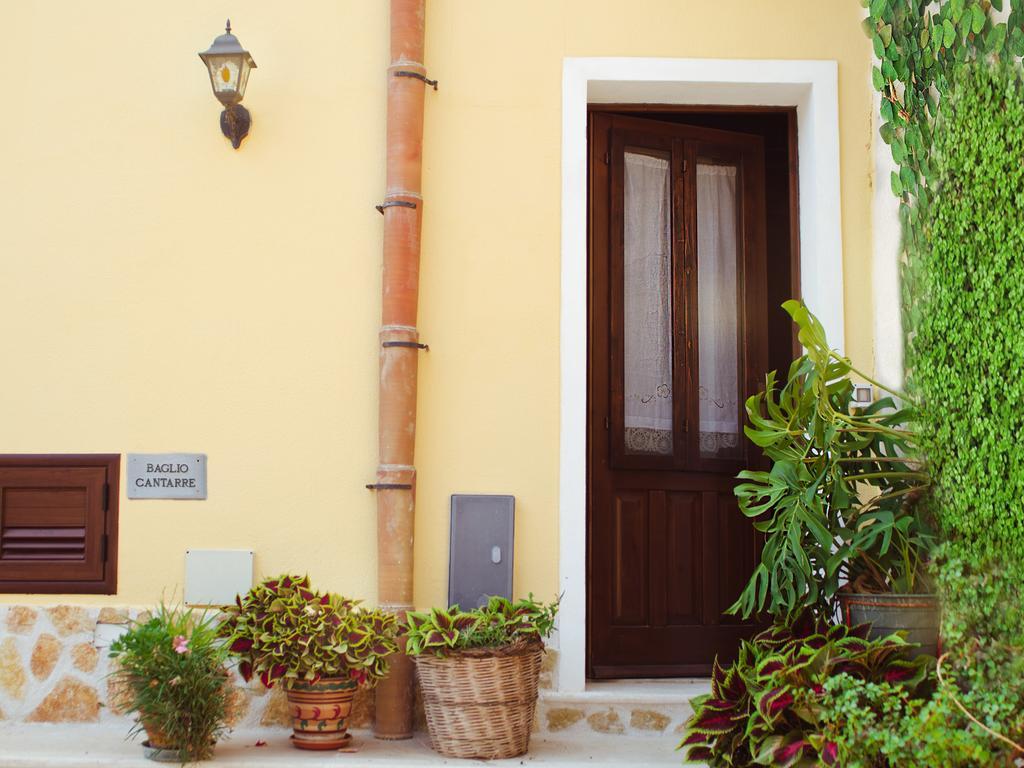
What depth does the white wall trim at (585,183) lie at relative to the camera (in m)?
4.68

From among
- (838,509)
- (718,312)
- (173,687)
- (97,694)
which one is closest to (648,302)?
(718,312)

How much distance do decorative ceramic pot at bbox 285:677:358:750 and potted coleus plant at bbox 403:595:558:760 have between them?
1.02 ft

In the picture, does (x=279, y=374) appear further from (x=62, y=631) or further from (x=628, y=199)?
(x=628, y=199)

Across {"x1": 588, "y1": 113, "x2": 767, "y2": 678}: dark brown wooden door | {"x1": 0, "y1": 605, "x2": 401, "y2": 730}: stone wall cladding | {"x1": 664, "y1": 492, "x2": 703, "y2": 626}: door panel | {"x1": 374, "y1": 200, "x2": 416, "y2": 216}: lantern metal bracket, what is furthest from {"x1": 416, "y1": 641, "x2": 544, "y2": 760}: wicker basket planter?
{"x1": 374, "y1": 200, "x2": 416, "y2": 216}: lantern metal bracket

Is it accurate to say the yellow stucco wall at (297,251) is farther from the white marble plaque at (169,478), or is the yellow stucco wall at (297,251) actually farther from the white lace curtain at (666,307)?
the white lace curtain at (666,307)

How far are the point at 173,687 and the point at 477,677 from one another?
103cm

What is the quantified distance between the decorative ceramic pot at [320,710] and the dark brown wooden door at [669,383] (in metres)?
1.26

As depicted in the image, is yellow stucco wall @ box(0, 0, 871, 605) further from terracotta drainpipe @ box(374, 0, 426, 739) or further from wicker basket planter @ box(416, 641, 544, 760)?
wicker basket planter @ box(416, 641, 544, 760)

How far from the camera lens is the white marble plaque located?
4.71 m

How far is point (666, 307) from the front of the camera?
17.4ft

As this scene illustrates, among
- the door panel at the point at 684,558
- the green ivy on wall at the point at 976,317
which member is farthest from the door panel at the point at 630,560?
the green ivy on wall at the point at 976,317

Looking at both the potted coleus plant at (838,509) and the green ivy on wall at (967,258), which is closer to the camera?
the green ivy on wall at (967,258)

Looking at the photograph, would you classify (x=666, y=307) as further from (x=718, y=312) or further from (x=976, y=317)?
(x=976, y=317)

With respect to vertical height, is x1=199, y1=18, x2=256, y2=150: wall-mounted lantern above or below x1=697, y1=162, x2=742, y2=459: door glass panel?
above
